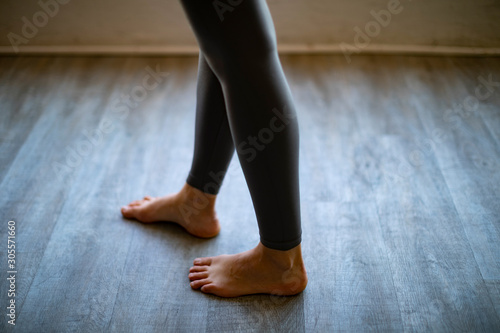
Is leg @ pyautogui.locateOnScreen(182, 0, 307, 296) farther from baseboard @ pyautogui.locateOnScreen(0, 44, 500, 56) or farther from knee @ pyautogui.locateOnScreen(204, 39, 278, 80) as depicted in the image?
baseboard @ pyautogui.locateOnScreen(0, 44, 500, 56)

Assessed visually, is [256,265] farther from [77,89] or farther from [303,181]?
[77,89]

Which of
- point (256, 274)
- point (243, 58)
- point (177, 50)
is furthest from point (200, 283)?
point (177, 50)

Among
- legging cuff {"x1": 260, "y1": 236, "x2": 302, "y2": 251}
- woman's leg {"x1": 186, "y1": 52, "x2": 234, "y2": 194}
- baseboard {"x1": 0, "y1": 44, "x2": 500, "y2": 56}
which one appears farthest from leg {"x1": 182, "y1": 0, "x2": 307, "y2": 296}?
baseboard {"x1": 0, "y1": 44, "x2": 500, "y2": 56}

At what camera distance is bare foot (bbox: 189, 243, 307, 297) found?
90 centimetres

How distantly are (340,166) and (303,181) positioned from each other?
125mm

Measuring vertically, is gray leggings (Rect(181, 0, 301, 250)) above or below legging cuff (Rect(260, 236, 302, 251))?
above

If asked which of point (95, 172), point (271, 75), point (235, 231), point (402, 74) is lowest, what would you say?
point (402, 74)

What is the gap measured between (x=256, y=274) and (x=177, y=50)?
45.5 inches

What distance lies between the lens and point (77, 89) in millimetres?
1619

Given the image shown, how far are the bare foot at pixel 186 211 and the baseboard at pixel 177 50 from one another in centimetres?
89

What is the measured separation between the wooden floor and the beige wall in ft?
0.29

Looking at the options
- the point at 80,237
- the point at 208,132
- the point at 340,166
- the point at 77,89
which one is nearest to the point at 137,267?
the point at 80,237

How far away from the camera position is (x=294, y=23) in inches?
70.4

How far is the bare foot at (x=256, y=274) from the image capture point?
90 centimetres
